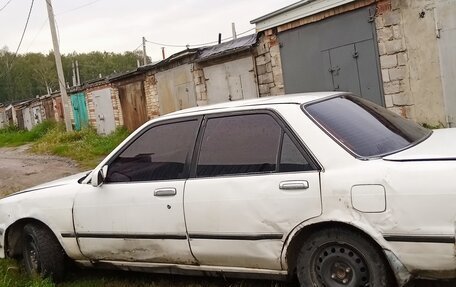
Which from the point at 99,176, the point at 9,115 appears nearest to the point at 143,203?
the point at 99,176

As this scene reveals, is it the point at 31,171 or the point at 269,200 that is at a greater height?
the point at 269,200

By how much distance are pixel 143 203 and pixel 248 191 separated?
0.89m

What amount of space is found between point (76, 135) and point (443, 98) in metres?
15.0

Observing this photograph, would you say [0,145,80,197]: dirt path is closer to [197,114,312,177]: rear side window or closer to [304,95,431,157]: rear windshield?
[197,114,312,177]: rear side window

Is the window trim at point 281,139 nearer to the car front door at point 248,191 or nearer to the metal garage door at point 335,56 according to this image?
the car front door at point 248,191

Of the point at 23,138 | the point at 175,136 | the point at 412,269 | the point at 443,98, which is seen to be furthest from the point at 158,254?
the point at 23,138

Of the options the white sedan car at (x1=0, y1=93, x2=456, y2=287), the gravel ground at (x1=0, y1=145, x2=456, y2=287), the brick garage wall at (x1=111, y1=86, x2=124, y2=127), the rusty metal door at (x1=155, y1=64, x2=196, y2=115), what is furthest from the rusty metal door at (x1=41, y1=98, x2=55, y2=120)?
the white sedan car at (x1=0, y1=93, x2=456, y2=287)

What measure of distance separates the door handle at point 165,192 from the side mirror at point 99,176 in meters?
0.56

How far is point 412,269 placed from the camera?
2.75 meters

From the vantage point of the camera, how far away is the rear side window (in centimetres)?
318

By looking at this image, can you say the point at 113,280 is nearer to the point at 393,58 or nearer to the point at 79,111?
the point at 393,58

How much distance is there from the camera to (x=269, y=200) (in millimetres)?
3102

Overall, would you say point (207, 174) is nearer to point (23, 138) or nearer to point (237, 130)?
point (237, 130)

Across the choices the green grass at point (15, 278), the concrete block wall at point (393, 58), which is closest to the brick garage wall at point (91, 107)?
the concrete block wall at point (393, 58)
